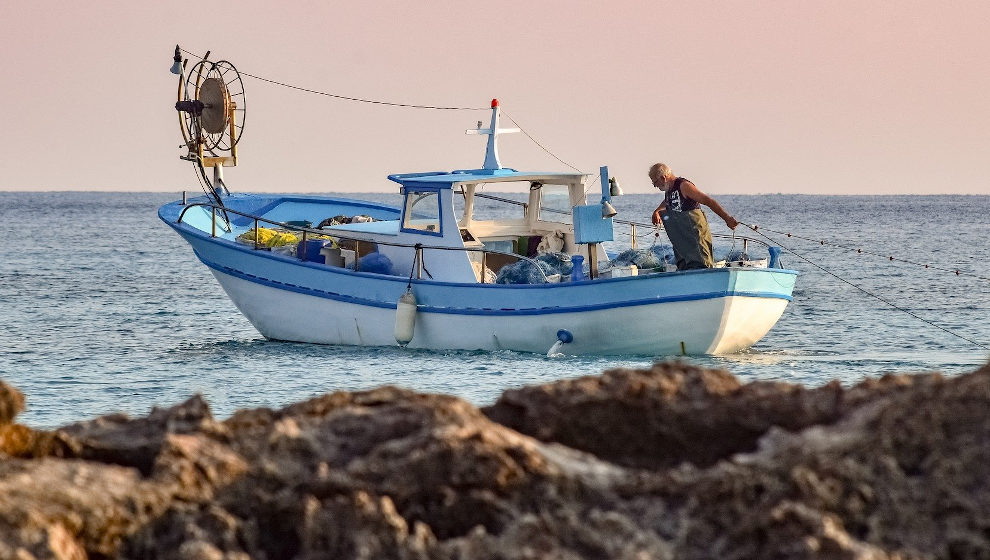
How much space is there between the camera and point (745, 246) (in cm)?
1529

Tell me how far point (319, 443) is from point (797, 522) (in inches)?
59.6

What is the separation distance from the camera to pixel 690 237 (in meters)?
14.0

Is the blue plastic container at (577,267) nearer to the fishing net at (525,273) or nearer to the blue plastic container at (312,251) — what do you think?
the fishing net at (525,273)

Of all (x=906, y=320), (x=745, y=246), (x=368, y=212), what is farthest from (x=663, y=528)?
(x=906, y=320)

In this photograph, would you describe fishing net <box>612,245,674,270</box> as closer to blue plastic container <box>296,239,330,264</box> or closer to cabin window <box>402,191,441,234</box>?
cabin window <box>402,191,441,234</box>

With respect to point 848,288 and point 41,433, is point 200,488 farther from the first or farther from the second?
point 848,288

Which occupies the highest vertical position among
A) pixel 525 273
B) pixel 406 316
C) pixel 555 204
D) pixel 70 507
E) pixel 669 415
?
pixel 555 204

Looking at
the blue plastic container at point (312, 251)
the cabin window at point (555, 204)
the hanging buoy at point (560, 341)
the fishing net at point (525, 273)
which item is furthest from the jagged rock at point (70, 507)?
the cabin window at point (555, 204)

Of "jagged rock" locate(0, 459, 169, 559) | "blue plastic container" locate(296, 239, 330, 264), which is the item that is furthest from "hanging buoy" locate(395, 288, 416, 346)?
"jagged rock" locate(0, 459, 169, 559)

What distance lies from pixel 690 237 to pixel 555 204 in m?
3.08

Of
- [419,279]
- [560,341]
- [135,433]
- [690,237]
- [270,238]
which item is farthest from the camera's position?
[270,238]

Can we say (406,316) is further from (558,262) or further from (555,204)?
(555,204)

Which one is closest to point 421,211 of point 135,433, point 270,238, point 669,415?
point 270,238

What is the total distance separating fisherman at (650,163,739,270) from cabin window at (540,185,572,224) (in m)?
2.57
